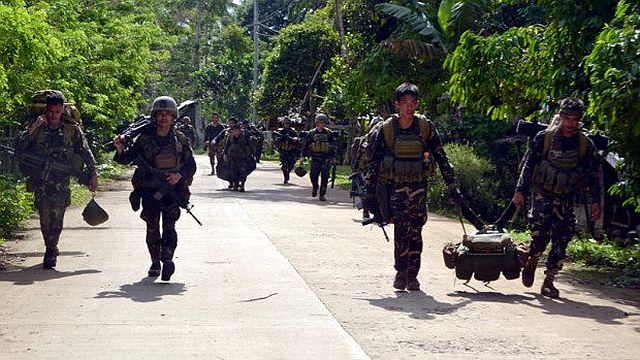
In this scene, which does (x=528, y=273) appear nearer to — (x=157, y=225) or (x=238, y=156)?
(x=157, y=225)

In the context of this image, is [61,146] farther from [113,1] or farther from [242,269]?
[113,1]

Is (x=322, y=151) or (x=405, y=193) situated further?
(x=322, y=151)

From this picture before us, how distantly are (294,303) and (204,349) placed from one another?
212 centimetres

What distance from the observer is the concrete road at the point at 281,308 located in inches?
310

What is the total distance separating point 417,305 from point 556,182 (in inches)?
77.6

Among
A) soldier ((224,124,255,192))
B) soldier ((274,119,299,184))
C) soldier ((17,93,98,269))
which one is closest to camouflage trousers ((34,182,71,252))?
soldier ((17,93,98,269))

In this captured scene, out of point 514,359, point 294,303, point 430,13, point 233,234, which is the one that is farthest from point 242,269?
point 430,13

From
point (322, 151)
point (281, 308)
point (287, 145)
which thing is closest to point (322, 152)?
point (322, 151)

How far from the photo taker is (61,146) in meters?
12.3

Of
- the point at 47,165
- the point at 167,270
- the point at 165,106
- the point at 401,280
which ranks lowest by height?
the point at 167,270

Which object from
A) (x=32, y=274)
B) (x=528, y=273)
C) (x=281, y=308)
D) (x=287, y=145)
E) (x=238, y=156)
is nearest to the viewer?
(x=281, y=308)

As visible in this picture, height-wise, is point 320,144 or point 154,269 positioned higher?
point 320,144

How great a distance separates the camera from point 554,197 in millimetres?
10758

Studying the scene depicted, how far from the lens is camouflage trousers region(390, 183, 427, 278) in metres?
10.8
